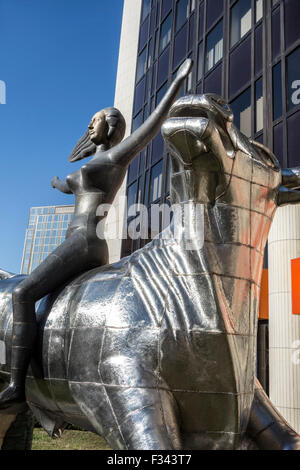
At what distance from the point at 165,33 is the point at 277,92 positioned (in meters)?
8.97

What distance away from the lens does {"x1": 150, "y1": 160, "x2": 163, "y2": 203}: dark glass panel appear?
15609 millimetres

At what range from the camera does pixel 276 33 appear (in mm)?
10938

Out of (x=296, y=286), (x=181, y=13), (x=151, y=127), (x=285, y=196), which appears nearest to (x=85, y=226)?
(x=151, y=127)

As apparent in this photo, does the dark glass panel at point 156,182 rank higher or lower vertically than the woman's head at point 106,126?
higher

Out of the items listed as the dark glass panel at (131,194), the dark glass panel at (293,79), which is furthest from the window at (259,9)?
the dark glass panel at (131,194)

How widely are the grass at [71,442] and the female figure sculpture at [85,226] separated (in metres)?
6.88

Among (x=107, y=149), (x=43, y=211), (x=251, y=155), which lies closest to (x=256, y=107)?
(x=107, y=149)

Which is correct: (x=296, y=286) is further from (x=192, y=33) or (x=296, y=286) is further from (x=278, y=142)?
(x=192, y=33)

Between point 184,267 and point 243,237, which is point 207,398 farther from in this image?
point 243,237

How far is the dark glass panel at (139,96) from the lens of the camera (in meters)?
18.8

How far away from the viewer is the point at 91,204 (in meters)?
3.03

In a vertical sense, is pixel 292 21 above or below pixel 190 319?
above

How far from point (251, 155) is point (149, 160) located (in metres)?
14.4

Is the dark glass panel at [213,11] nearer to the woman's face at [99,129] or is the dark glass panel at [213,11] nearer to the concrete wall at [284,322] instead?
the concrete wall at [284,322]
